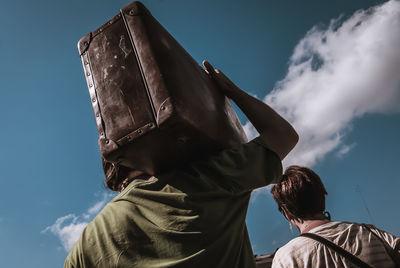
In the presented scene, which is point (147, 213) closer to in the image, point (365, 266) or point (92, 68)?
point (92, 68)

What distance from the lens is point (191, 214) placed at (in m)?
1.12

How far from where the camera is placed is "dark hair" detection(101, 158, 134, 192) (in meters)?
1.43

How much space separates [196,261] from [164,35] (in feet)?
3.22

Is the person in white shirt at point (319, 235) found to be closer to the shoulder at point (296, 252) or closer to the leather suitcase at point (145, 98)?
the shoulder at point (296, 252)

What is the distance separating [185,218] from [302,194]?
63.4 inches

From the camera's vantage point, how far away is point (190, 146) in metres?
1.17

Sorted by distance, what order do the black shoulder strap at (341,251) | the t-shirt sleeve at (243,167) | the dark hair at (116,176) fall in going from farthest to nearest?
1. the black shoulder strap at (341,251)
2. the dark hair at (116,176)
3. the t-shirt sleeve at (243,167)

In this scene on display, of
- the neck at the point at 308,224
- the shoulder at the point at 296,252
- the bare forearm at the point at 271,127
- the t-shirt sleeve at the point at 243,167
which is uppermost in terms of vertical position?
the bare forearm at the point at 271,127

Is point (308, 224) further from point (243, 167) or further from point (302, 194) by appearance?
point (243, 167)

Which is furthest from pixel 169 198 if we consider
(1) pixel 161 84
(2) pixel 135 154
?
(1) pixel 161 84

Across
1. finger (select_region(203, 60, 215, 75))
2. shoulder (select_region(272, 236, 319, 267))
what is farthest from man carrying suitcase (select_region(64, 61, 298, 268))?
shoulder (select_region(272, 236, 319, 267))

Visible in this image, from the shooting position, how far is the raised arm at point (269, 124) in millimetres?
1310

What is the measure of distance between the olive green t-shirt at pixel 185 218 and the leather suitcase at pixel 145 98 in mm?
101

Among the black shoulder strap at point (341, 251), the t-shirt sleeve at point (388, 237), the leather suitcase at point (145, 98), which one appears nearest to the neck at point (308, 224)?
the black shoulder strap at point (341, 251)
